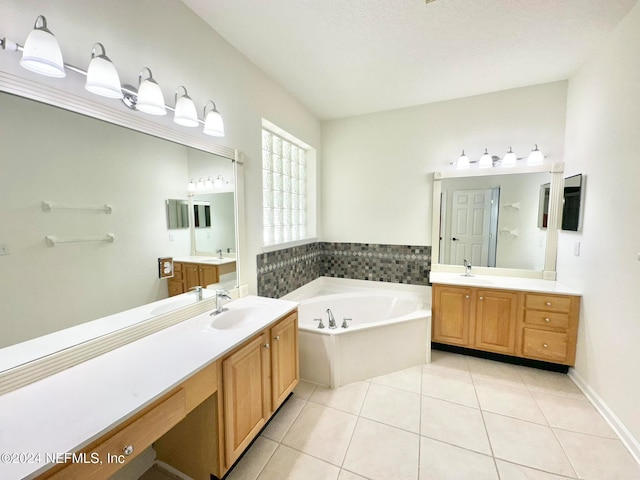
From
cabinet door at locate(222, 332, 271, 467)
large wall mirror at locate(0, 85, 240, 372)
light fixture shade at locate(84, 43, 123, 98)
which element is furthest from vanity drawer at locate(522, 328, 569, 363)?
light fixture shade at locate(84, 43, 123, 98)

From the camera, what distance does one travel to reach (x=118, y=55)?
130 cm

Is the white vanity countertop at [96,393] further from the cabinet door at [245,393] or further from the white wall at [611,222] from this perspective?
the white wall at [611,222]

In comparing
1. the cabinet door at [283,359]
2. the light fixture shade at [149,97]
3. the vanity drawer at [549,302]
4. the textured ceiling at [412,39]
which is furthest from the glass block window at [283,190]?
the vanity drawer at [549,302]

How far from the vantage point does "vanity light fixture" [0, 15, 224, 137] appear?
37.4 inches

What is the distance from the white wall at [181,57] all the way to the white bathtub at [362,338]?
2.68ft

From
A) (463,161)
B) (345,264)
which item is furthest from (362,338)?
(463,161)

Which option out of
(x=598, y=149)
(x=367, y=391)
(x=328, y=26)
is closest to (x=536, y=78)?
(x=598, y=149)

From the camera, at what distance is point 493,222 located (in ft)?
9.32

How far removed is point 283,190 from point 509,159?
2460 millimetres

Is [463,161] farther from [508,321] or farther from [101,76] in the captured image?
[101,76]

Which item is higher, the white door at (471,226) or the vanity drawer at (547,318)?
the white door at (471,226)

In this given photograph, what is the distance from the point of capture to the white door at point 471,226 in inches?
113

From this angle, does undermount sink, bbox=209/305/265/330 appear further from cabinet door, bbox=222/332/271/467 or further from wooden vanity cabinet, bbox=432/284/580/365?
wooden vanity cabinet, bbox=432/284/580/365

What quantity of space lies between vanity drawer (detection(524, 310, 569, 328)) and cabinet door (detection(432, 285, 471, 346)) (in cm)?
49
